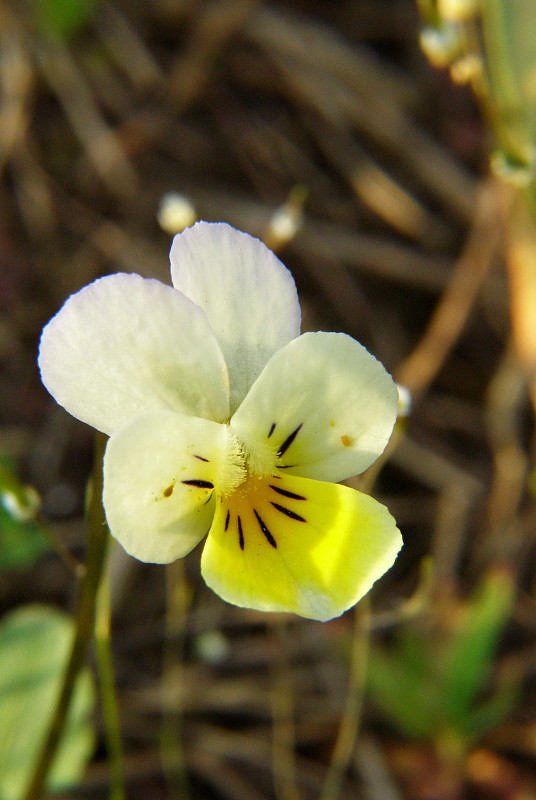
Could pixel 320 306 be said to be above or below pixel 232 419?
below

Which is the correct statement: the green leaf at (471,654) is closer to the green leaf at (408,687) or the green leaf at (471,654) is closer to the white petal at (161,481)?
the green leaf at (408,687)

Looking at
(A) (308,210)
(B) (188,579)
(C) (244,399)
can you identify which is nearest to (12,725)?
(B) (188,579)

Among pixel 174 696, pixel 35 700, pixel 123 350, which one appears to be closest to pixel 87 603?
pixel 123 350

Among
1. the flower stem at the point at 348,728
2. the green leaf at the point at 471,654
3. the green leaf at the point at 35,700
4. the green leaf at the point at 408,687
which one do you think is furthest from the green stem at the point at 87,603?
the green leaf at the point at 471,654

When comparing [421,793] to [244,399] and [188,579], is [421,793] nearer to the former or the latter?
[188,579]

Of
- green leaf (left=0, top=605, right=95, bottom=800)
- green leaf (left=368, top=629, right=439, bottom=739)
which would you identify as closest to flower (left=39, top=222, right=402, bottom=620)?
green leaf (left=0, top=605, right=95, bottom=800)

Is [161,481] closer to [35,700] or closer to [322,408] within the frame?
[322,408]
